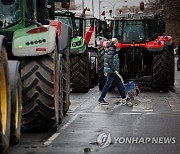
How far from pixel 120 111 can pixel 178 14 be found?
39957 millimetres

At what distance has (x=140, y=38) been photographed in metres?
21.8

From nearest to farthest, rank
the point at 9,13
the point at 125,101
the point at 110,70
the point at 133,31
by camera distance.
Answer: the point at 9,13 → the point at 125,101 → the point at 110,70 → the point at 133,31

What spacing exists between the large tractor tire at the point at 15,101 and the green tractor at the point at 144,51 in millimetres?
10495

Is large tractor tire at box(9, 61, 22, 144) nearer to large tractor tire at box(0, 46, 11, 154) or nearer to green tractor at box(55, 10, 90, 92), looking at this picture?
large tractor tire at box(0, 46, 11, 154)

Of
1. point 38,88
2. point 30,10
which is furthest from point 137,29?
point 38,88

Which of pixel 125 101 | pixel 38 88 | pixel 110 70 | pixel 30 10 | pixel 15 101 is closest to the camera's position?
pixel 15 101

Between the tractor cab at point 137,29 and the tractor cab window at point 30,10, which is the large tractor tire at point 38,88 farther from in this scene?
the tractor cab at point 137,29

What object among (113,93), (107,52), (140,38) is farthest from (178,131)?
(140,38)

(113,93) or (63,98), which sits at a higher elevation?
(63,98)

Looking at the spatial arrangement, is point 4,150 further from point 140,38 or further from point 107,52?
point 140,38

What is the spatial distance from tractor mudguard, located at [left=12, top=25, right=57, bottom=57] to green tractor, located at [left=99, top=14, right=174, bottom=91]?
9.60 m

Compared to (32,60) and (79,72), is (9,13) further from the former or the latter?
(79,72)

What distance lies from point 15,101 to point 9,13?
2.29m

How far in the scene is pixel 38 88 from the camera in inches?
421
